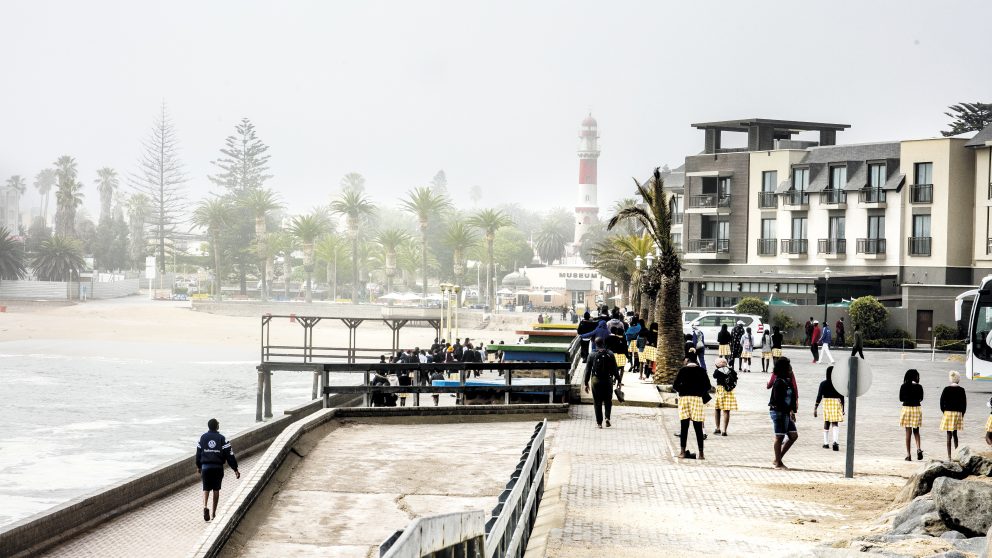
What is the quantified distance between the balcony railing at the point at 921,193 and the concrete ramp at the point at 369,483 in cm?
4587

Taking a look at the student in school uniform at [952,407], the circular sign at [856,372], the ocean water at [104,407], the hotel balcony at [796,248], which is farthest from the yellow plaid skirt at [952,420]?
the hotel balcony at [796,248]

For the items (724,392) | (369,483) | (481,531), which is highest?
(481,531)

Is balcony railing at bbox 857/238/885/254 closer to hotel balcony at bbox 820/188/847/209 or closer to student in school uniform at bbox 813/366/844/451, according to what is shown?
hotel balcony at bbox 820/188/847/209

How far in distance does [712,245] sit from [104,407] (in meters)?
38.4

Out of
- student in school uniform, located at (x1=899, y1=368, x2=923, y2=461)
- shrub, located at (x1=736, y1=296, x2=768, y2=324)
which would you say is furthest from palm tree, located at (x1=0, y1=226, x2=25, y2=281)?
student in school uniform, located at (x1=899, y1=368, x2=923, y2=461)

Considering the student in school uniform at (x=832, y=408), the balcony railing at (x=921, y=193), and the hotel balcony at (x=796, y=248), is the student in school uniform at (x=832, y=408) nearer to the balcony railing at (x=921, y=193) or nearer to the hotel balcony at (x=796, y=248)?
the balcony railing at (x=921, y=193)

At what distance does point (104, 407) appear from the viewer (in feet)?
191

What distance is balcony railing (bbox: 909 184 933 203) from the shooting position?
61.5m

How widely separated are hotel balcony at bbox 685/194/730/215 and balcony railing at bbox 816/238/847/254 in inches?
276

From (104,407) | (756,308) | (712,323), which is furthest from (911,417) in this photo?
(104,407)

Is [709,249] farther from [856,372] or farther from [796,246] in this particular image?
[856,372]

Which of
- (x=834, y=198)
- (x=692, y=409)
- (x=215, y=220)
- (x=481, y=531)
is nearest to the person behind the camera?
(x=481, y=531)

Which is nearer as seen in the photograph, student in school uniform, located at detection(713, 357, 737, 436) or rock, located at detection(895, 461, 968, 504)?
rock, located at detection(895, 461, 968, 504)

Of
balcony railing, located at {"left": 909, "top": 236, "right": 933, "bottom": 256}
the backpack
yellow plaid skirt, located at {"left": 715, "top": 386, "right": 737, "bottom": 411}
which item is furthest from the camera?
balcony railing, located at {"left": 909, "top": 236, "right": 933, "bottom": 256}
